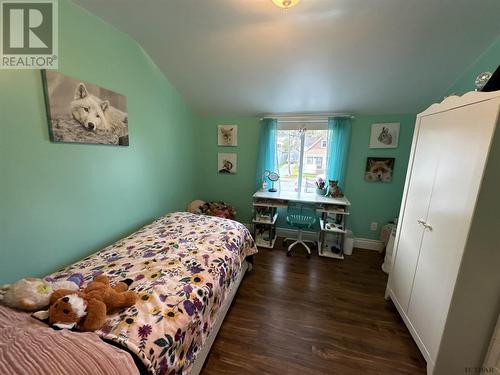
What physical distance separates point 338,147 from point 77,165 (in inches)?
119

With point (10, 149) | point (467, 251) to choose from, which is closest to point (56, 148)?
point (10, 149)

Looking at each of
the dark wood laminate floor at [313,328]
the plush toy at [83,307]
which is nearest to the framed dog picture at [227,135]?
the dark wood laminate floor at [313,328]

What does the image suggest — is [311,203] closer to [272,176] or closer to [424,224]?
[272,176]

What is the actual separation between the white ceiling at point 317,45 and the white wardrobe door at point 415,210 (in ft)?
2.48

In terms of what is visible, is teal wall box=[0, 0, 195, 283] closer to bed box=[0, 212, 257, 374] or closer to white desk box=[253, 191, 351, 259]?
bed box=[0, 212, 257, 374]

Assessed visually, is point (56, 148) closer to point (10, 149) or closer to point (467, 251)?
point (10, 149)

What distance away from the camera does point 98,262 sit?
4.93 feet

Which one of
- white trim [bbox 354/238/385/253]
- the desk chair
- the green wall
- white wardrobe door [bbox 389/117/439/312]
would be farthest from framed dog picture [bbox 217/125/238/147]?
white trim [bbox 354/238/385/253]

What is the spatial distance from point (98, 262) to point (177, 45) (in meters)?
2.12

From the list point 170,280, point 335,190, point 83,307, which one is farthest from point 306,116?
point 83,307

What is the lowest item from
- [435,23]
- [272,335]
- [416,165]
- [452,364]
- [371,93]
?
[272,335]

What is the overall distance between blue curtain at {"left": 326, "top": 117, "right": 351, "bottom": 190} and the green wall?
12 cm

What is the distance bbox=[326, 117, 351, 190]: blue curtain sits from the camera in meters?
2.87

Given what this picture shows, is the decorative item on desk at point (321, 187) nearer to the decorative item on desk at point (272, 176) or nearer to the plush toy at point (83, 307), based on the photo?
the decorative item on desk at point (272, 176)
